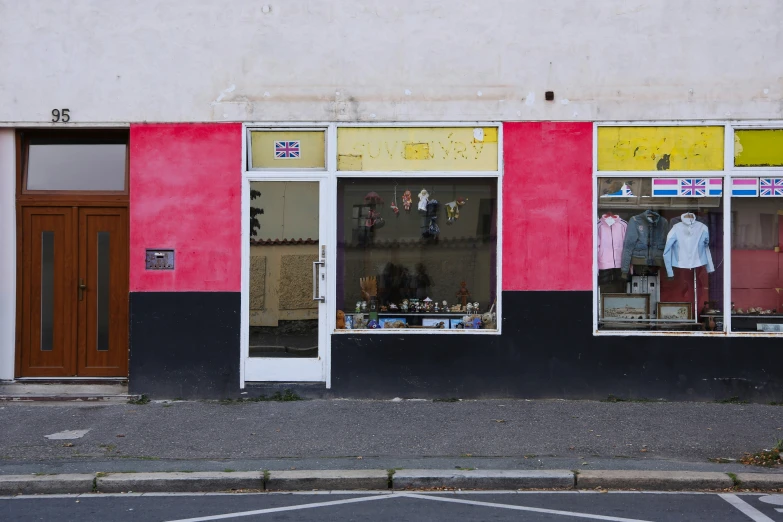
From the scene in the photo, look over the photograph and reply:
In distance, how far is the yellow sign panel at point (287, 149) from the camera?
33.0 feet

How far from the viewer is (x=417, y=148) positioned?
10000 mm

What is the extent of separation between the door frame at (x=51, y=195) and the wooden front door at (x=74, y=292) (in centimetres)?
5

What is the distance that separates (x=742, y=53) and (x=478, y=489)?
20.8 ft

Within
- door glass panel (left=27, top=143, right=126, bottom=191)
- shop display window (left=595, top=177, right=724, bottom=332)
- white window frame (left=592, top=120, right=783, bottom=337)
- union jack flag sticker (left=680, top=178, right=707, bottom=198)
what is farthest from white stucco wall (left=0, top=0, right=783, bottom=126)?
shop display window (left=595, top=177, right=724, bottom=332)

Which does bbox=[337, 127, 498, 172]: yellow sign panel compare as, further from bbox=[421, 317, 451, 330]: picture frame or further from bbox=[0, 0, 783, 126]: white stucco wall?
bbox=[421, 317, 451, 330]: picture frame

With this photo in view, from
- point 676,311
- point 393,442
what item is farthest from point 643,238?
point 393,442

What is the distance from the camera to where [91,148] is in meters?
10.4

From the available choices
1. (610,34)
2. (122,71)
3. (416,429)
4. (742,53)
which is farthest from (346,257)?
(742,53)

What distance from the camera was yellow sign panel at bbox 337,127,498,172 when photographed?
392 inches

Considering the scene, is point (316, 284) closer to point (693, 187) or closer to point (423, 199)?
point (423, 199)

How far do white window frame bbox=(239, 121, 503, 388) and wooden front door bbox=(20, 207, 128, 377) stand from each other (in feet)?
5.30

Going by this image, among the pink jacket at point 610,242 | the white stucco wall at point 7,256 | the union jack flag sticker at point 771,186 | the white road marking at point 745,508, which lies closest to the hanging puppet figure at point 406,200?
the pink jacket at point 610,242

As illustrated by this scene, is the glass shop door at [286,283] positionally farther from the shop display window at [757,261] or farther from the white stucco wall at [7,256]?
the shop display window at [757,261]

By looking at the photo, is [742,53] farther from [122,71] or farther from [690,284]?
[122,71]
